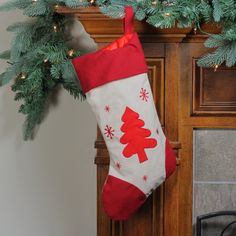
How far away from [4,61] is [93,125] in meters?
0.46

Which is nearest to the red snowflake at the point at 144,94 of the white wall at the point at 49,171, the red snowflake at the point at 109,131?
the red snowflake at the point at 109,131

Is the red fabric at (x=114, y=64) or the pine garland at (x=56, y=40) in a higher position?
the pine garland at (x=56, y=40)

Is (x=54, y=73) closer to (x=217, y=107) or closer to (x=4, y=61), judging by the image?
(x=4, y=61)

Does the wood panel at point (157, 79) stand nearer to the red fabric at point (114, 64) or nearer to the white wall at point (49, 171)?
the red fabric at point (114, 64)

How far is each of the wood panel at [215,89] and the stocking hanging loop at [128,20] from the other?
10.7 inches

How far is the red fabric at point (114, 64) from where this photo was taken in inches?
48.6

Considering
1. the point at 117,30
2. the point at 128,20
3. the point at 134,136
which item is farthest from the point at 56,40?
the point at 134,136

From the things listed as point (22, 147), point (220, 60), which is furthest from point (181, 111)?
point (22, 147)

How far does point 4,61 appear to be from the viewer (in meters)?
1.76

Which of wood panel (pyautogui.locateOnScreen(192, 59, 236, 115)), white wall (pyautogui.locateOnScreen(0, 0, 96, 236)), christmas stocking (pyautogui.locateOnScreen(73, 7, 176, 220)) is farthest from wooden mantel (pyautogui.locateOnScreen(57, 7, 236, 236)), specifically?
white wall (pyautogui.locateOnScreen(0, 0, 96, 236))

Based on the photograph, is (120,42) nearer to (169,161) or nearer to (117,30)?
(117,30)

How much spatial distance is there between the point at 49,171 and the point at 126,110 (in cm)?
68

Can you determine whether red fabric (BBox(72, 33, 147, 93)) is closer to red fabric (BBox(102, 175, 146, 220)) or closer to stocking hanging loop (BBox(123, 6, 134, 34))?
stocking hanging loop (BBox(123, 6, 134, 34))

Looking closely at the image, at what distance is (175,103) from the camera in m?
1.40
